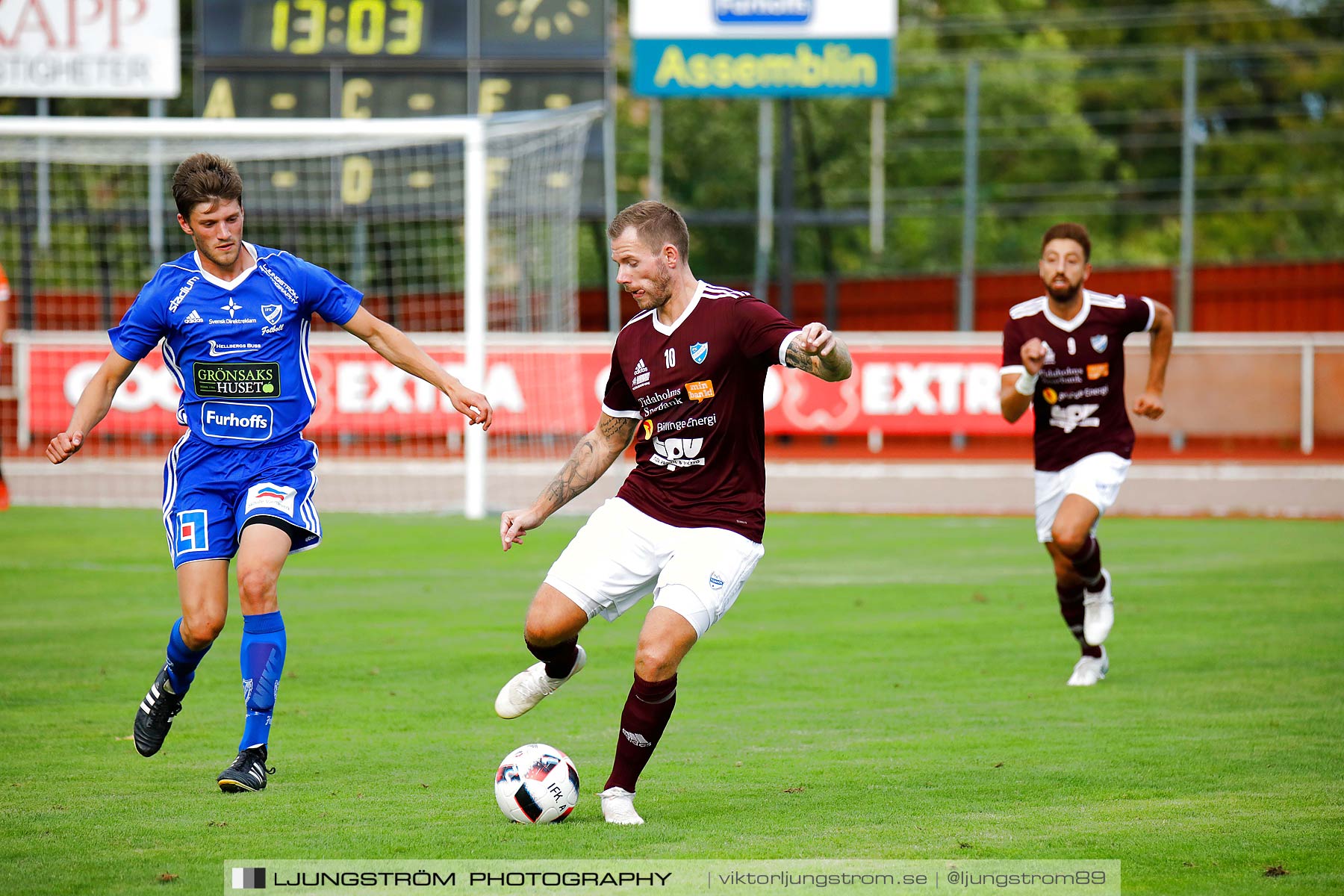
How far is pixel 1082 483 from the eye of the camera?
26.9ft

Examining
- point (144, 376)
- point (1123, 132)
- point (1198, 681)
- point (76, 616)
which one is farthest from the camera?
point (1123, 132)

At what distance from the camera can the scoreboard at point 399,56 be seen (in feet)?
63.6

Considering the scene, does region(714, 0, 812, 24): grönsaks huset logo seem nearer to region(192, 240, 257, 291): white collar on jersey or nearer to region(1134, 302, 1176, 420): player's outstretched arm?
region(1134, 302, 1176, 420): player's outstretched arm

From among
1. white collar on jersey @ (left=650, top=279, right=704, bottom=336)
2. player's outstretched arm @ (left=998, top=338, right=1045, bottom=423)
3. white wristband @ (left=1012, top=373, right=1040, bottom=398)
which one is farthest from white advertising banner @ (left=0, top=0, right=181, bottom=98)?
white collar on jersey @ (left=650, top=279, right=704, bottom=336)

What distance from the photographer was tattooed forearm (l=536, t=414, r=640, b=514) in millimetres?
5859

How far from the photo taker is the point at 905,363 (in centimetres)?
2153

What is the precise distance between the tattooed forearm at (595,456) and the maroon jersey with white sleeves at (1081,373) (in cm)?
301

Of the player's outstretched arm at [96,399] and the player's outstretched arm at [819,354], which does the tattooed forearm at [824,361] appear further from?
the player's outstretched arm at [96,399]

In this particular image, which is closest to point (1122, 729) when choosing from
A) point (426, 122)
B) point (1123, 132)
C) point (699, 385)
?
point (699, 385)

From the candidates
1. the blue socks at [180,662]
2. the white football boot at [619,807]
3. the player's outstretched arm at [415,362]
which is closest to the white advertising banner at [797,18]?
the player's outstretched arm at [415,362]

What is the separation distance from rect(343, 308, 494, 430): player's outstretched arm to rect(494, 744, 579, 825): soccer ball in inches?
49.6

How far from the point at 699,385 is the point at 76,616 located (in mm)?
5866

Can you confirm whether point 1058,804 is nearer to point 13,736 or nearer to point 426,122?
point 13,736

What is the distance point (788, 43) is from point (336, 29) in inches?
283
